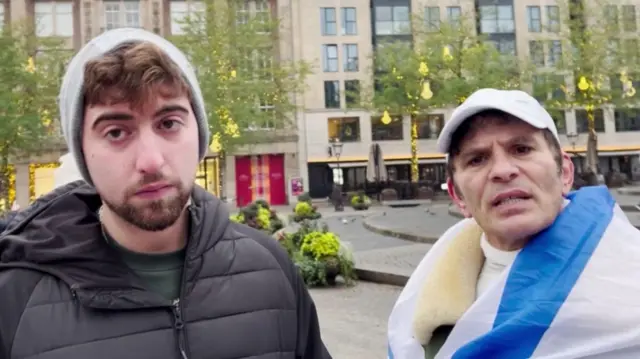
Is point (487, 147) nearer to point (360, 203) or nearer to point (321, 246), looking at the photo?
point (321, 246)

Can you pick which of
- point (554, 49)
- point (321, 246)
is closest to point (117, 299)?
point (321, 246)

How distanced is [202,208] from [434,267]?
2.86 ft

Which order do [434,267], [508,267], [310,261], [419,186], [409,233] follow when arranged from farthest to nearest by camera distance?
[419,186]
[409,233]
[310,261]
[434,267]
[508,267]

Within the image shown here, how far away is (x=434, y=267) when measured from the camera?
1961 mm

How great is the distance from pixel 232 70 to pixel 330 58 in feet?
49.8

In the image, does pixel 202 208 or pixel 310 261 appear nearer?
pixel 202 208

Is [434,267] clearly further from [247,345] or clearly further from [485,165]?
[247,345]

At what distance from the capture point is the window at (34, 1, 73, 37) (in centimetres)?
4044

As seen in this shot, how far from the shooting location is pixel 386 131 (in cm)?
4409

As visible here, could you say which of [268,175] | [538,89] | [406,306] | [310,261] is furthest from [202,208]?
[268,175]

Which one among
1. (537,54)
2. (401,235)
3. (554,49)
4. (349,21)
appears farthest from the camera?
(349,21)

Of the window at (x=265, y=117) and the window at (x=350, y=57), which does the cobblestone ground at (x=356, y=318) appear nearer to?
the window at (x=265, y=117)

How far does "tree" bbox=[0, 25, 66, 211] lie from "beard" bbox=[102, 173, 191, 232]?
25966mm

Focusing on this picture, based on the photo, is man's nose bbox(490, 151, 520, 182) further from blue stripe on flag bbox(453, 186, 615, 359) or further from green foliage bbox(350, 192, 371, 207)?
green foliage bbox(350, 192, 371, 207)
